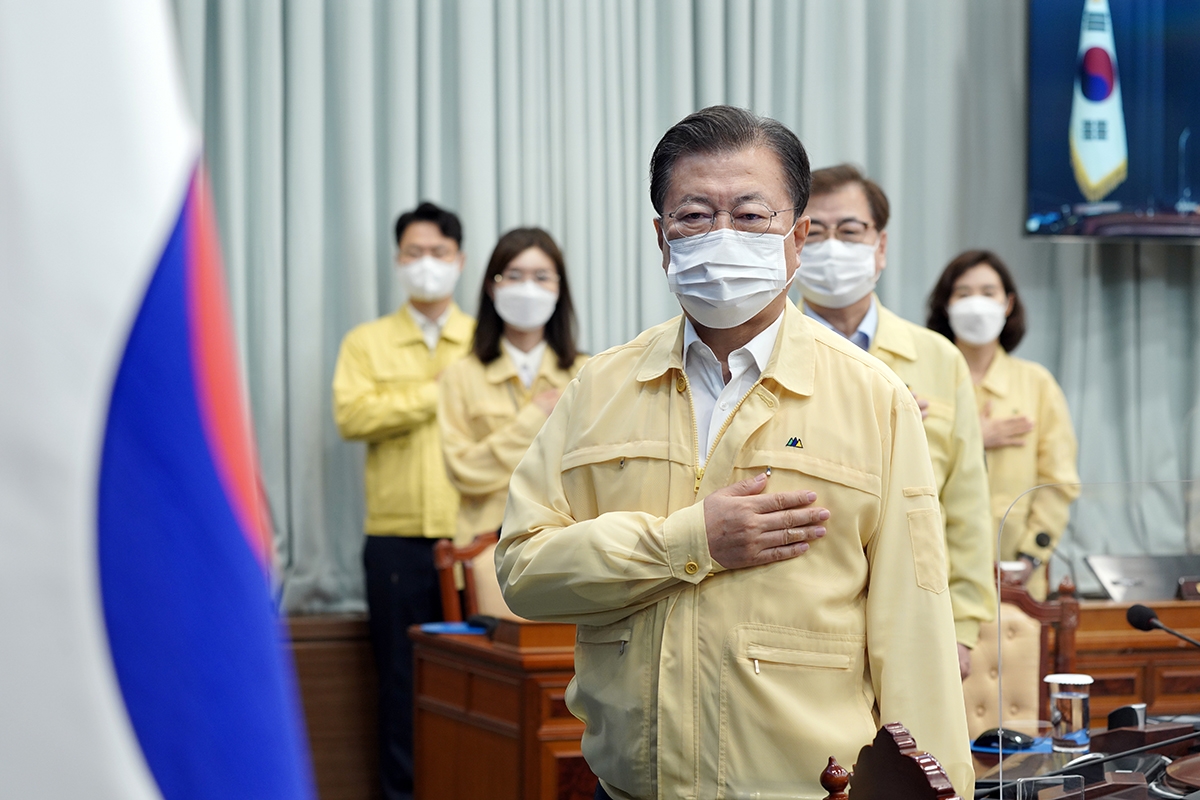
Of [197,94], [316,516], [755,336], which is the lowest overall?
[316,516]

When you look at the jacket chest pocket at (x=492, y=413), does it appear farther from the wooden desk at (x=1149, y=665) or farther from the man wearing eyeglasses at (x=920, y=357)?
the wooden desk at (x=1149, y=665)

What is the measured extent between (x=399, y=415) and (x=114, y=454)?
398cm

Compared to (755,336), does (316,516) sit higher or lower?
lower

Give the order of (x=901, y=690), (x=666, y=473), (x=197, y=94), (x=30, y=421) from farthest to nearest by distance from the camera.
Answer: (x=197, y=94), (x=666, y=473), (x=901, y=690), (x=30, y=421)

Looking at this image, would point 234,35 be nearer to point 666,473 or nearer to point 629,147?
point 629,147

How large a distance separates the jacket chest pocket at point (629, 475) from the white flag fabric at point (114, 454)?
3.07 ft

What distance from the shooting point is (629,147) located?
5.68 meters

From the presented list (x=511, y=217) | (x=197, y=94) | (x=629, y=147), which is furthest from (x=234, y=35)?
(x=629, y=147)

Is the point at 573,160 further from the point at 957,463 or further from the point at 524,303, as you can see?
the point at 957,463

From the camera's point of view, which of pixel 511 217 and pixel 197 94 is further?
pixel 511 217

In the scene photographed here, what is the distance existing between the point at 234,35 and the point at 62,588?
475cm

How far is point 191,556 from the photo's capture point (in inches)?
31.9

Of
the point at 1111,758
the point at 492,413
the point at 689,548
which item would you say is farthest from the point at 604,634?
the point at 492,413

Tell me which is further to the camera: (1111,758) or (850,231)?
(850,231)
